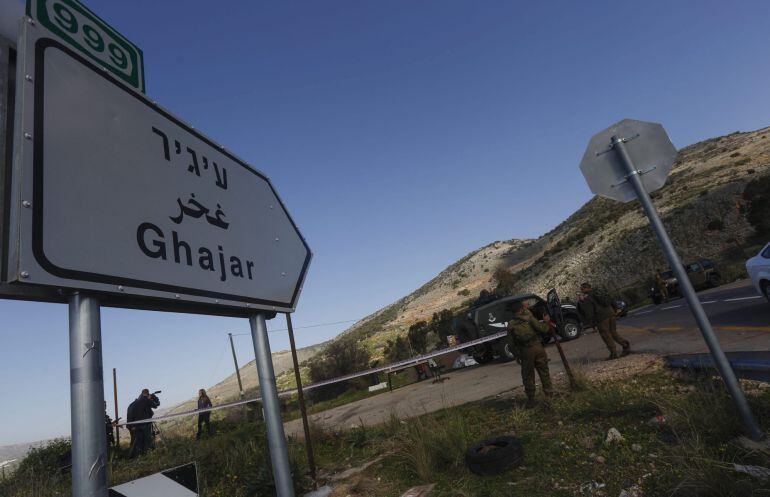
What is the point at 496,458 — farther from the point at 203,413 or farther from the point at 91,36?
the point at 203,413

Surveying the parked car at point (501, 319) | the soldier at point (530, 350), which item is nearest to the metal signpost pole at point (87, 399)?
the soldier at point (530, 350)

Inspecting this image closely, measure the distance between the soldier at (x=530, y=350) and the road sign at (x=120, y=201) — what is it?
5961 mm

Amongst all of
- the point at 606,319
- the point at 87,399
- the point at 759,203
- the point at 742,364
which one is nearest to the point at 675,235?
the point at 759,203

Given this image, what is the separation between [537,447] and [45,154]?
523 centimetres

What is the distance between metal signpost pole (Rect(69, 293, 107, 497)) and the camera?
1011 mm

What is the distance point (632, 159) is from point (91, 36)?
4411mm

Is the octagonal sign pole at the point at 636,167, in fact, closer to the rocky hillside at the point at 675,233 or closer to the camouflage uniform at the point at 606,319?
the camouflage uniform at the point at 606,319

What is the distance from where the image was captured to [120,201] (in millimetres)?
1347

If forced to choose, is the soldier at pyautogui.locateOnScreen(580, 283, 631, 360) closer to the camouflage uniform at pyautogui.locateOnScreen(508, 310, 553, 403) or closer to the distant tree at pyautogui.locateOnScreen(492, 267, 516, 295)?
the camouflage uniform at pyautogui.locateOnScreen(508, 310, 553, 403)

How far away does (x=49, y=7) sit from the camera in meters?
1.43

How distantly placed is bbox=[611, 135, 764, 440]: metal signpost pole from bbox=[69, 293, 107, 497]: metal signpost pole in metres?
3.93

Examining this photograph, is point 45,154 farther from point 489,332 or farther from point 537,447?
point 489,332

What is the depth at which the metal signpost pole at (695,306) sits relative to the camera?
3512 mm

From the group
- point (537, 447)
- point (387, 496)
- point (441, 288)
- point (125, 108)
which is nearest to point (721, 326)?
point (537, 447)
